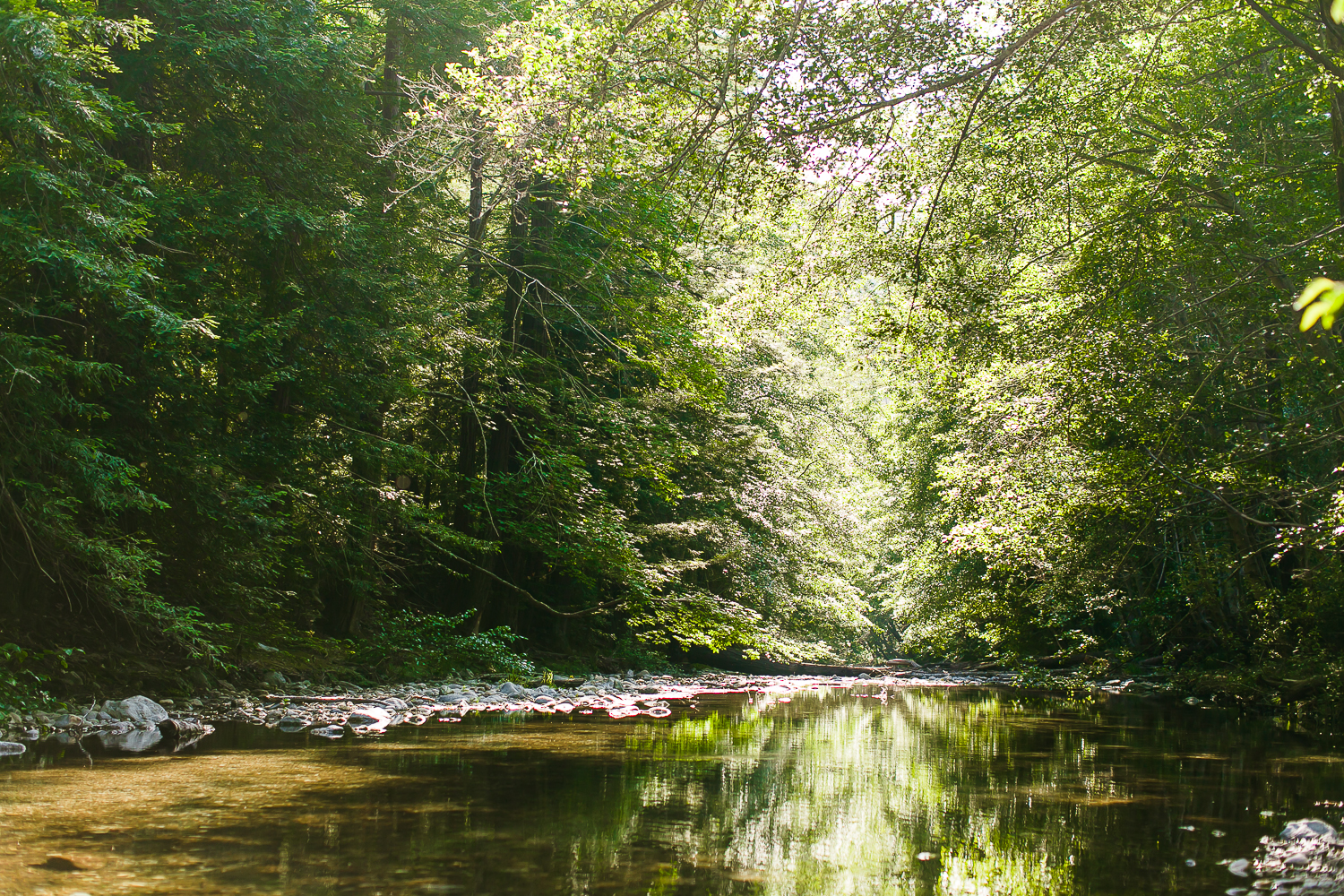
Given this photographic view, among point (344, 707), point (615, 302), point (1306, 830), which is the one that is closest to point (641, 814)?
point (1306, 830)

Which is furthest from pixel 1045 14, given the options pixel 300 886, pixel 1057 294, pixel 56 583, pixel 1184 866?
pixel 56 583

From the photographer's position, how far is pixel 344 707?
27.3 ft

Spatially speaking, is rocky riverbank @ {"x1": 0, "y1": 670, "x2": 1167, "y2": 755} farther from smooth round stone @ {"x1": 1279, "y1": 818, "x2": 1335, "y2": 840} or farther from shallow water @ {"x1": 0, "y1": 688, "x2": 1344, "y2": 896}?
smooth round stone @ {"x1": 1279, "y1": 818, "x2": 1335, "y2": 840}

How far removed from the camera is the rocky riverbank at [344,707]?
6.18 meters

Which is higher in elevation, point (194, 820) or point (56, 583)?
point (56, 583)

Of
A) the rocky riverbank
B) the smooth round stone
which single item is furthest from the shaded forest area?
the smooth round stone

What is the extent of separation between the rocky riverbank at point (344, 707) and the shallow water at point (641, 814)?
53cm

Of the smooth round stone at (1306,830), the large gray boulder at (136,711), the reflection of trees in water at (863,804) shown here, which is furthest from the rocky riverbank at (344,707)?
the smooth round stone at (1306,830)

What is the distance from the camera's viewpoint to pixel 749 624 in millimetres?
11844

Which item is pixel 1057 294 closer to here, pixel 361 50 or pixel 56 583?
pixel 361 50

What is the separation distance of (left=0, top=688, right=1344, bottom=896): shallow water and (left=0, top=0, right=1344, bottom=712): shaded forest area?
2527 millimetres

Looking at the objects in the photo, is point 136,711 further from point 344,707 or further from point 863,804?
point 863,804

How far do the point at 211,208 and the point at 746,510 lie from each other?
934 cm

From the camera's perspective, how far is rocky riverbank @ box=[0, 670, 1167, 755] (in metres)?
6.18
